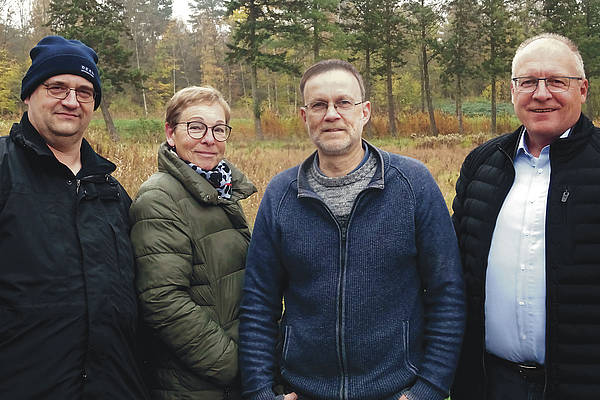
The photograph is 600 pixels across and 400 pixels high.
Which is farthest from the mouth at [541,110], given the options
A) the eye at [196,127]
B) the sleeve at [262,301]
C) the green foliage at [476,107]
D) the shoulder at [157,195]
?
the green foliage at [476,107]

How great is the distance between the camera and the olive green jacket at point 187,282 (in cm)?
222

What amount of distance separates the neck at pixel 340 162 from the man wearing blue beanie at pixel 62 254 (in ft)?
3.42

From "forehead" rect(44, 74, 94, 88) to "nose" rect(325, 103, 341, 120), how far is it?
4.00ft

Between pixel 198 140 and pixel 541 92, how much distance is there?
176 centimetres

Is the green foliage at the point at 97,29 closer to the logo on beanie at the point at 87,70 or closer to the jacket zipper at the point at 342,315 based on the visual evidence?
the logo on beanie at the point at 87,70

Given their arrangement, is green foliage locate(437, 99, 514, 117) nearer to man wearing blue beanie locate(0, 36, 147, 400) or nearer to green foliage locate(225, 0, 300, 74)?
green foliage locate(225, 0, 300, 74)

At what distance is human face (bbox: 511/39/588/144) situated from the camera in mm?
2346

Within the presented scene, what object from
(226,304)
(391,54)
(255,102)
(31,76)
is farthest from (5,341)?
(391,54)

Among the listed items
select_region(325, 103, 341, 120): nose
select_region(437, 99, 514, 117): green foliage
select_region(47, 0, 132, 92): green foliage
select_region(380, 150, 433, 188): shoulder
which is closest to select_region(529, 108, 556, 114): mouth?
select_region(380, 150, 433, 188): shoulder

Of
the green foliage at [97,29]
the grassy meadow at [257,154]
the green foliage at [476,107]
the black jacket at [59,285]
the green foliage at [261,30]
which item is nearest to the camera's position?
the black jacket at [59,285]

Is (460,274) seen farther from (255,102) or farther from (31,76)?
(255,102)

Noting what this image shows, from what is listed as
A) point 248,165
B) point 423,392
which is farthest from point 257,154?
point 423,392

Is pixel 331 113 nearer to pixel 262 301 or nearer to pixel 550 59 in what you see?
pixel 262 301

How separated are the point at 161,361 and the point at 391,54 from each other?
2909 centimetres
